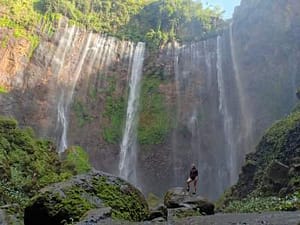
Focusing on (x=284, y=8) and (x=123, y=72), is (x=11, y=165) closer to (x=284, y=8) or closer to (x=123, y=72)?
(x=123, y=72)

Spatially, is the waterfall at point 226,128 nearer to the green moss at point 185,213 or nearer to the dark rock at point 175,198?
the dark rock at point 175,198

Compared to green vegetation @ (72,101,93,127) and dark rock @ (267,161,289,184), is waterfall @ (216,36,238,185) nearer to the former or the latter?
green vegetation @ (72,101,93,127)

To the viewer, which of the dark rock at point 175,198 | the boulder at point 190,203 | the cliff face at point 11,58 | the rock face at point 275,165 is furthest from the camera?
the cliff face at point 11,58

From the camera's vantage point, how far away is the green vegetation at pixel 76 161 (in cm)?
2242

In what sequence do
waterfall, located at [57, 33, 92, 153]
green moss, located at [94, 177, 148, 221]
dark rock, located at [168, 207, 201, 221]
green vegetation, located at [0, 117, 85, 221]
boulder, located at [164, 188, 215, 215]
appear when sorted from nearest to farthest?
1. green moss, located at [94, 177, 148, 221]
2. dark rock, located at [168, 207, 201, 221]
3. boulder, located at [164, 188, 215, 215]
4. green vegetation, located at [0, 117, 85, 221]
5. waterfall, located at [57, 33, 92, 153]

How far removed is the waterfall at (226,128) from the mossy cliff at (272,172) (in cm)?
777

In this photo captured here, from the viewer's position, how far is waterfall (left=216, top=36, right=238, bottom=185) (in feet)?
101

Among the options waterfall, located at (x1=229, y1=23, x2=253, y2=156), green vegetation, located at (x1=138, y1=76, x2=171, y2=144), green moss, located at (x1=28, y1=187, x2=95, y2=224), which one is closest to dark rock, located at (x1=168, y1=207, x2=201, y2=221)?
green moss, located at (x1=28, y1=187, x2=95, y2=224)

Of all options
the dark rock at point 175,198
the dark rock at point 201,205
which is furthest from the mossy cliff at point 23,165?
the dark rock at point 201,205

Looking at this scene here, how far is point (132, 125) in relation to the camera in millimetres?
35406

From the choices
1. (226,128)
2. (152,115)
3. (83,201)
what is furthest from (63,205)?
(152,115)

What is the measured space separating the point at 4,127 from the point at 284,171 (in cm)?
1218

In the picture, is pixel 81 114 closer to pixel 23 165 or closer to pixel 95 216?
pixel 23 165

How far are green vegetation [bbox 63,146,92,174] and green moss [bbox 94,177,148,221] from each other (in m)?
13.2
